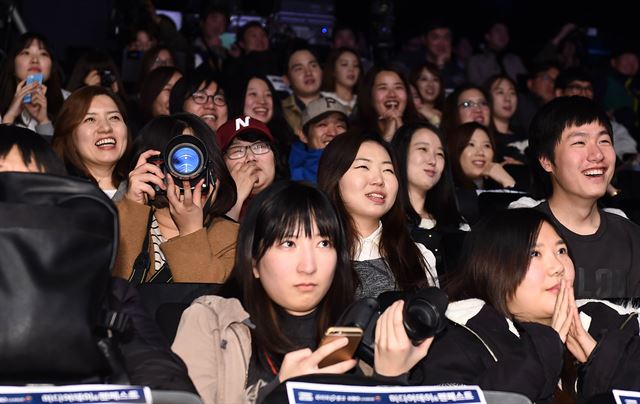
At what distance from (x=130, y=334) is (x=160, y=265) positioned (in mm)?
1247

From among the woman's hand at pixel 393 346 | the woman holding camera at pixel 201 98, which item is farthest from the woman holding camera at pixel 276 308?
the woman holding camera at pixel 201 98

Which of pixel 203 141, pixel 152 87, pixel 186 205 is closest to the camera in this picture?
pixel 186 205

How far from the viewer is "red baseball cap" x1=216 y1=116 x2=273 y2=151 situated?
14.1ft

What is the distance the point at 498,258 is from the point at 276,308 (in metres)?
0.70

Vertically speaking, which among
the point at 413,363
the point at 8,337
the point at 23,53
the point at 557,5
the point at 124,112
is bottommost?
the point at 413,363

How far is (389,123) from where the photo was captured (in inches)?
221

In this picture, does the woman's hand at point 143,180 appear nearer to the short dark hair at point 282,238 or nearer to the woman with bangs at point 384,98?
the short dark hair at point 282,238

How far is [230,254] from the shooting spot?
3488 mm

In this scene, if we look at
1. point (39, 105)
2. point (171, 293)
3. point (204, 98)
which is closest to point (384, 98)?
point (204, 98)

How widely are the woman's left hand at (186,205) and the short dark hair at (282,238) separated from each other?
718mm

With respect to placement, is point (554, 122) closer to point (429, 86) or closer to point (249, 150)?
point (249, 150)

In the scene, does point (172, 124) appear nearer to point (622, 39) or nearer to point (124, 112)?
point (124, 112)

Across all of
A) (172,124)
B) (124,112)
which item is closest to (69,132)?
(124,112)

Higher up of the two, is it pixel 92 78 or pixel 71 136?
pixel 92 78
